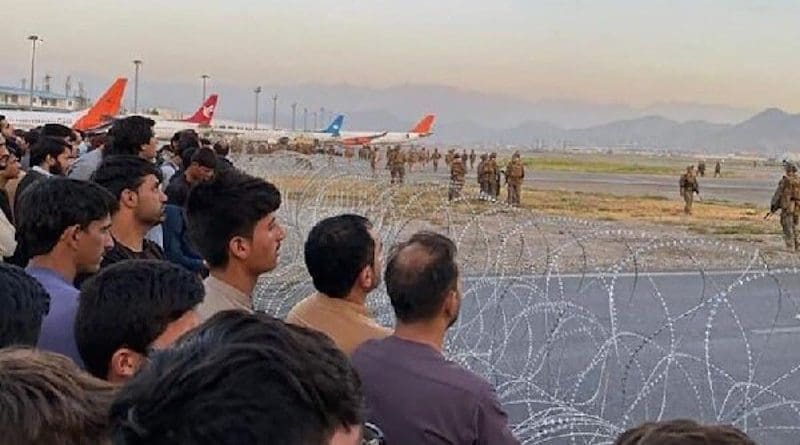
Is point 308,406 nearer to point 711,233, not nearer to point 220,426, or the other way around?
point 220,426

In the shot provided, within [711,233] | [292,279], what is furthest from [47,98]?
[292,279]

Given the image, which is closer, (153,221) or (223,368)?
(223,368)

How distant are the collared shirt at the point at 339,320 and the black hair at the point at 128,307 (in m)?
0.67

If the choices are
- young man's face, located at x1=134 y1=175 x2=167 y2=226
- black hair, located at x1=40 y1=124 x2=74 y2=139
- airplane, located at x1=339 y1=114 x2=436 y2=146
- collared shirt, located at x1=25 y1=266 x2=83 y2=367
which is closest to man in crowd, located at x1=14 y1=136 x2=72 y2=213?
black hair, located at x1=40 y1=124 x2=74 y2=139

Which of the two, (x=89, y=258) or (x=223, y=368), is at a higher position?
(x=223, y=368)

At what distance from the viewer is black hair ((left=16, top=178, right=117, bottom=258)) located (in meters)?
3.62

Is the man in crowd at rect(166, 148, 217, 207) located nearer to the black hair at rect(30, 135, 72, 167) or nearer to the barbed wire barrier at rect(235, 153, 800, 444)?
the black hair at rect(30, 135, 72, 167)

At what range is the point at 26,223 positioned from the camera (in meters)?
3.70

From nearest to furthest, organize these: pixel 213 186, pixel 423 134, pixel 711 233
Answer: pixel 213 186
pixel 711 233
pixel 423 134

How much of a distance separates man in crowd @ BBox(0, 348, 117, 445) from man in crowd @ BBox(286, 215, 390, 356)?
1.85 m

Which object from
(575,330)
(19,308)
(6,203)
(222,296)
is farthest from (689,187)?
(19,308)

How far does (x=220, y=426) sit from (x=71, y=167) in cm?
713

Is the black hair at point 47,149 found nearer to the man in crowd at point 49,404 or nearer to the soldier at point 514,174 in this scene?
the man in crowd at point 49,404

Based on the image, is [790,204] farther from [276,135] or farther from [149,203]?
[276,135]
